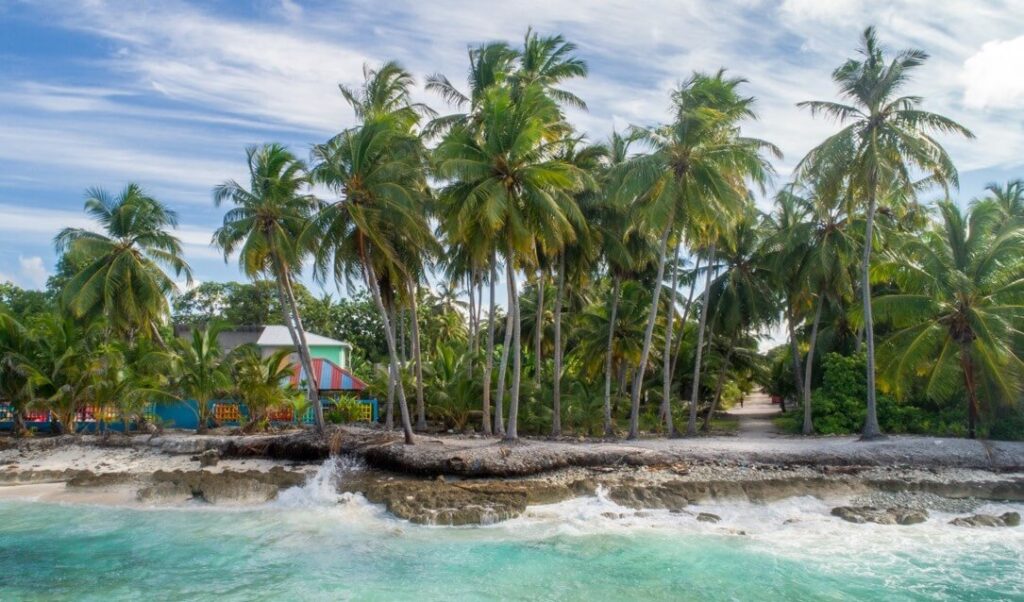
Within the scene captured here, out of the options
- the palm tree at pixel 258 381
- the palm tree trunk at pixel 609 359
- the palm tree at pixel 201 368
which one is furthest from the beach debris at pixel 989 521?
the palm tree at pixel 201 368

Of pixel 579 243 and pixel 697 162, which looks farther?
pixel 579 243

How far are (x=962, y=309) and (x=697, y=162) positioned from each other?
848 cm

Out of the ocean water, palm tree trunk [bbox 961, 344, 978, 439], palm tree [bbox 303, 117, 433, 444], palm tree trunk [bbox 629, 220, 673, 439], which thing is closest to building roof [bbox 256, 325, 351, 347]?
palm tree [bbox 303, 117, 433, 444]

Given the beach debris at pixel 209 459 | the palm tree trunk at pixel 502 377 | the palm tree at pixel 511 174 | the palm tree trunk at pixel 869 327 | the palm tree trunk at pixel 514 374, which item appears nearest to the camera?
the palm tree at pixel 511 174

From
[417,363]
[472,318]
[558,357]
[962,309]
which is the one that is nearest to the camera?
[962,309]

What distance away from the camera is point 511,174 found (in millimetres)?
19047

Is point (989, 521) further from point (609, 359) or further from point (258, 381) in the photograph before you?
point (258, 381)

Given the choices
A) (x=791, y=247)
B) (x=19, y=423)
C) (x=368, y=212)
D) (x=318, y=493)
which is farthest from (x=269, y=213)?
(x=791, y=247)

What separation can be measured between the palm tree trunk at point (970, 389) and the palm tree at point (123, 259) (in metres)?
26.7

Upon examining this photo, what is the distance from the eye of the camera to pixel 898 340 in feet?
68.0

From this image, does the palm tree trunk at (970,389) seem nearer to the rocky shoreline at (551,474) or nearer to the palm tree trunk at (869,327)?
the rocky shoreline at (551,474)

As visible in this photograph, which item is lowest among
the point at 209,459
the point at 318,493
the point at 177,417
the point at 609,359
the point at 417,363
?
the point at 318,493

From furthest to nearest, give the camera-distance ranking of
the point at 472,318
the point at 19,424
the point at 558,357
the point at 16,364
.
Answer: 1. the point at 472,318
2. the point at 19,424
3. the point at 558,357
4. the point at 16,364

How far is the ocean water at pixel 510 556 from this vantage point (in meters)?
11.2
